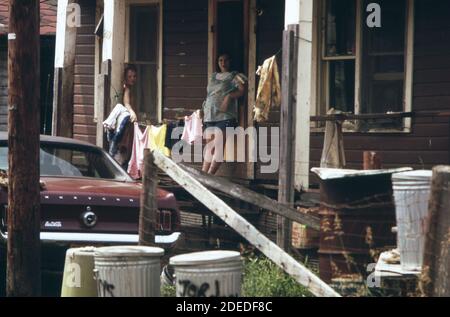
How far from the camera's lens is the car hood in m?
11.0

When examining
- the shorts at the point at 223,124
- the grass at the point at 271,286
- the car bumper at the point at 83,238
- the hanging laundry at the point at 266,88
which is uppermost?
the hanging laundry at the point at 266,88

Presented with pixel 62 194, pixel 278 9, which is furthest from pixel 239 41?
pixel 62 194

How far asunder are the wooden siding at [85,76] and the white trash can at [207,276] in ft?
36.3

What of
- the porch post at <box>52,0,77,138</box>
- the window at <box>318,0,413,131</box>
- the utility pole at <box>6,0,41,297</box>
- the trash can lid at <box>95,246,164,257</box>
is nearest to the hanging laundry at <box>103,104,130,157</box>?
the porch post at <box>52,0,77,138</box>

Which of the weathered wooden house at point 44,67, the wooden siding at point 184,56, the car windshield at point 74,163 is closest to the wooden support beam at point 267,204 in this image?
the car windshield at point 74,163

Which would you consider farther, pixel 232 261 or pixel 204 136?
pixel 204 136

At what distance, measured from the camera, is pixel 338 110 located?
1502cm

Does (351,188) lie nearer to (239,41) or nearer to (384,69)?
(384,69)

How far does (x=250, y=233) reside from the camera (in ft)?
28.2

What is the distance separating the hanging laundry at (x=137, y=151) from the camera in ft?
52.0

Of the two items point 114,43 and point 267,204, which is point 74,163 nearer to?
point 267,204

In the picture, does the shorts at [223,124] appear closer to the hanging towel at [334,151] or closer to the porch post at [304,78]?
the hanging towel at [334,151]
